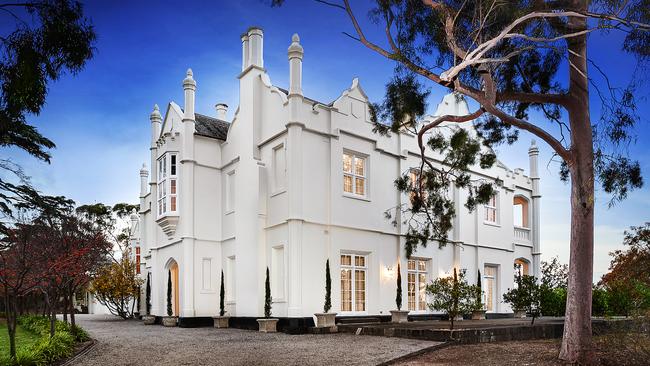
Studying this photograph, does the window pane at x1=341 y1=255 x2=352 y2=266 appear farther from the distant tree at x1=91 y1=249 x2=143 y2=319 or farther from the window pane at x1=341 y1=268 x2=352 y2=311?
the distant tree at x1=91 y1=249 x2=143 y2=319

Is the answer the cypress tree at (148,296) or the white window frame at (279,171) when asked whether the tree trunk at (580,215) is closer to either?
the white window frame at (279,171)

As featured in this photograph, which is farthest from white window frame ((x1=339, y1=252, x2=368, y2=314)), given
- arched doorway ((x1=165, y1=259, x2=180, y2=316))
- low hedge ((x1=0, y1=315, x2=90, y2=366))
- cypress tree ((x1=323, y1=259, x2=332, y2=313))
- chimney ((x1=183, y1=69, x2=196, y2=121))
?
chimney ((x1=183, y1=69, x2=196, y2=121))

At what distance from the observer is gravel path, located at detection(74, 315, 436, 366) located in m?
11.1

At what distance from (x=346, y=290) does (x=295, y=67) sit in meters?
8.11

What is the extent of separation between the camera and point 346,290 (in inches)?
786

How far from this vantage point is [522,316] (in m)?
25.8

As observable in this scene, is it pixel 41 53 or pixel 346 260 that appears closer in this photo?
pixel 41 53

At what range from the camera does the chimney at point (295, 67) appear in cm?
1902

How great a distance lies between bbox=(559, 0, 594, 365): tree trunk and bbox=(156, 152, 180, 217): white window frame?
1650 centimetres

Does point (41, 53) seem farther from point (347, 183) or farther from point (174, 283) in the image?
point (174, 283)

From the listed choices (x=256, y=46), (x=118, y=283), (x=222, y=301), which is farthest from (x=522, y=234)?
(x=118, y=283)

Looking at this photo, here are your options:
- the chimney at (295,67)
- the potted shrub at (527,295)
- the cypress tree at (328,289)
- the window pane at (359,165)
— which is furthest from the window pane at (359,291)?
the chimney at (295,67)

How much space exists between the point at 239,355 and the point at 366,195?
10.2 m

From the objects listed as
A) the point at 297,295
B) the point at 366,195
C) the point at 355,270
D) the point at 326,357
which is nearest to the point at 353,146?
the point at 366,195
